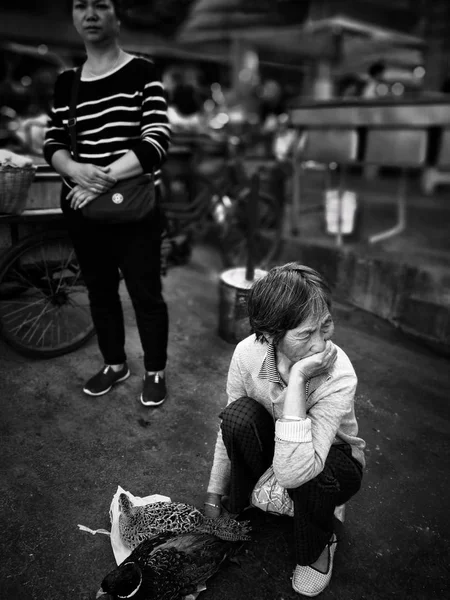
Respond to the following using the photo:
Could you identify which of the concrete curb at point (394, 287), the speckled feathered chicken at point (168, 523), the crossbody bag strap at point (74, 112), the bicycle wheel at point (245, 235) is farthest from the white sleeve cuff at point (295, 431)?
the bicycle wheel at point (245, 235)

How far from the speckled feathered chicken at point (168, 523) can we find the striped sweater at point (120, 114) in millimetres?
1678

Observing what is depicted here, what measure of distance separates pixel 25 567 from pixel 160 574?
63cm

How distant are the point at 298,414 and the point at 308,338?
0.26 meters

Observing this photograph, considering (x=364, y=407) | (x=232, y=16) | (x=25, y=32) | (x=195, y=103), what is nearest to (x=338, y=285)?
(x=364, y=407)

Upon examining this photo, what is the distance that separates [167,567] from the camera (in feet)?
5.67

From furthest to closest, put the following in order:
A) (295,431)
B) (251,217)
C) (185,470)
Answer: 1. (251,217)
2. (185,470)
3. (295,431)

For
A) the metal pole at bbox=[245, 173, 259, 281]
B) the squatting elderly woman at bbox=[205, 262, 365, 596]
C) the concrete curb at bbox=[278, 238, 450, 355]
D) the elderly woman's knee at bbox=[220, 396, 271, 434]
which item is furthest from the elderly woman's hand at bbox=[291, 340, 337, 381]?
the concrete curb at bbox=[278, 238, 450, 355]

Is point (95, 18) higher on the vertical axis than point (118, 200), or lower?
higher

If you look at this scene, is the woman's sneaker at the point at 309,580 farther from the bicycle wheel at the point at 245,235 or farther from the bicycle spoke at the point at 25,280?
the bicycle wheel at the point at 245,235

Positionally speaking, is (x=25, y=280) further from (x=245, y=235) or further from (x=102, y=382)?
(x=245, y=235)

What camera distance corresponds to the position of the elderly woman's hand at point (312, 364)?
66.4 inches

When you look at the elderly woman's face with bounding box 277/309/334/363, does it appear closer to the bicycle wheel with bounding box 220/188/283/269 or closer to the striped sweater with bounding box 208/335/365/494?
the striped sweater with bounding box 208/335/365/494

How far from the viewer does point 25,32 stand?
13.7 m

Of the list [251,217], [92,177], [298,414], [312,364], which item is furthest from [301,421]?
[251,217]
